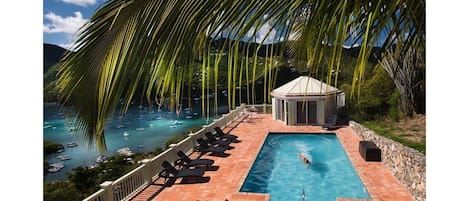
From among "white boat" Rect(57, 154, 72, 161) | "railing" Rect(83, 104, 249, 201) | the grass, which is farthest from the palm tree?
"white boat" Rect(57, 154, 72, 161)

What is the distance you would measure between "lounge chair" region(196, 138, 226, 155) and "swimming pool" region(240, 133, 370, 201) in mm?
1210

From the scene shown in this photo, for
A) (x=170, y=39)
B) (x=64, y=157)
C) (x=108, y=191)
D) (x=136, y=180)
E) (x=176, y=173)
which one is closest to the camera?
(x=170, y=39)

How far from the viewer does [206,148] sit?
10375 millimetres

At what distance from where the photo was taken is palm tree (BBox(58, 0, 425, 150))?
670 mm

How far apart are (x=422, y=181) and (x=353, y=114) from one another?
10153 millimetres

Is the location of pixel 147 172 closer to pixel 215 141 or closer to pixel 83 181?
pixel 83 181

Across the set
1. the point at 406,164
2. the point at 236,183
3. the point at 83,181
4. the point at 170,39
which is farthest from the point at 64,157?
the point at 170,39

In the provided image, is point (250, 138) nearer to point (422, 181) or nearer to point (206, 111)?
point (422, 181)

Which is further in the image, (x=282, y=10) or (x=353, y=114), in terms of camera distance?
(x=353, y=114)

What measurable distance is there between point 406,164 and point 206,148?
605 centimetres

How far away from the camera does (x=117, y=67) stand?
25.4 inches

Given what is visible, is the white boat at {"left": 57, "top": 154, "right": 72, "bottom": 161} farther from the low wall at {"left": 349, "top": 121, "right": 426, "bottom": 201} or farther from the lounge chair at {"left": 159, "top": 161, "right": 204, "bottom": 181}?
the low wall at {"left": 349, "top": 121, "right": 426, "bottom": 201}
